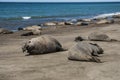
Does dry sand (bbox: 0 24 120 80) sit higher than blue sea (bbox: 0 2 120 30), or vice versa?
dry sand (bbox: 0 24 120 80)

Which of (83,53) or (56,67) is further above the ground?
(83,53)

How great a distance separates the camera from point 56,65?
9461 mm

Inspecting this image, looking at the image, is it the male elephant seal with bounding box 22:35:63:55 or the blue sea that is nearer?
the male elephant seal with bounding box 22:35:63:55

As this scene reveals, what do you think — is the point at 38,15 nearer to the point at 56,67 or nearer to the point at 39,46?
the point at 39,46

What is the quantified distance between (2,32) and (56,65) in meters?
11.6

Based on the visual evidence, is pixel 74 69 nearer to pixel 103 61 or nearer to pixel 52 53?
pixel 103 61

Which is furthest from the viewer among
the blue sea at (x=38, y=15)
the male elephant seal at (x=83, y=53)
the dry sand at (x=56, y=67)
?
the blue sea at (x=38, y=15)

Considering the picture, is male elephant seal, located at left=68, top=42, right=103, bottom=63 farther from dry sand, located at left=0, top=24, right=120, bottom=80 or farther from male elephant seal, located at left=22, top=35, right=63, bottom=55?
male elephant seal, located at left=22, top=35, right=63, bottom=55

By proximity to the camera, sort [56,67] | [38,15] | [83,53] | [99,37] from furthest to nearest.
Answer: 1. [38,15]
2. [99,37]
3. [83,53]
4. [56,67]

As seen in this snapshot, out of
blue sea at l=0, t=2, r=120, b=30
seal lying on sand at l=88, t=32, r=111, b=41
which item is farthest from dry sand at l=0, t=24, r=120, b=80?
blue sea at l=0, t=2, r=120, b=30

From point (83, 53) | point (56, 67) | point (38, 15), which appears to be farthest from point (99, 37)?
point (38, 15)

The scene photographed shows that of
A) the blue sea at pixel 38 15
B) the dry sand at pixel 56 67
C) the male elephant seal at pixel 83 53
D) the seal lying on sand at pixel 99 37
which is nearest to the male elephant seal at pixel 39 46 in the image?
the dry sand at pixel 56 67

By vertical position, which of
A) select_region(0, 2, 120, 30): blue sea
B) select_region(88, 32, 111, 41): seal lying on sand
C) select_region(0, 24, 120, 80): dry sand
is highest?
select_region(0, 24, 120, 80): dry sand

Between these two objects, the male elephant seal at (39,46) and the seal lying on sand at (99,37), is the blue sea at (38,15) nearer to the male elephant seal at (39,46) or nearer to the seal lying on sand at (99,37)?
the seal lying on sand at (99,37)
